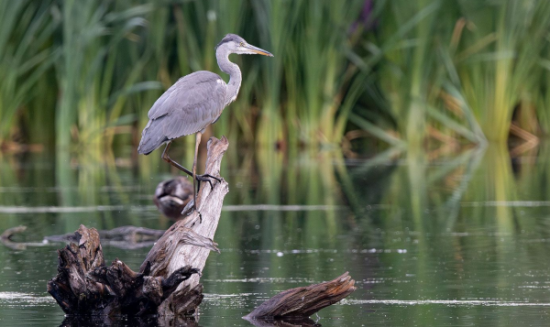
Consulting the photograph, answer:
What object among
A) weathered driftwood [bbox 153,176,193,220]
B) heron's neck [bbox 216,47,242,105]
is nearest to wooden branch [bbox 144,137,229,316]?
heron's neck [bbox 216,47,242,105]

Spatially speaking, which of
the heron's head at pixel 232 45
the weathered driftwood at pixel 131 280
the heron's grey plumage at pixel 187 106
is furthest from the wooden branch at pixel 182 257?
the heron's head at pixel 232 45

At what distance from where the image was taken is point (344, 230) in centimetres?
771

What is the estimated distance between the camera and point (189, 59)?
15.7m

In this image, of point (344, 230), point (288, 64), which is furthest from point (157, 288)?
point (288, 64)

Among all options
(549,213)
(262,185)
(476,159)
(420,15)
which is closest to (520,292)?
(549,213)

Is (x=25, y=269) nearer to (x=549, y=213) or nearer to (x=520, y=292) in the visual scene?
(x=520, y=292)

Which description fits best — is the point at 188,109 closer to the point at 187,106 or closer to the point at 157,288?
the point at 187,106

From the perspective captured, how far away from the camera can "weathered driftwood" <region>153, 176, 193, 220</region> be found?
23.9 feet

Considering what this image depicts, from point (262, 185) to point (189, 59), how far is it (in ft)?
17.0

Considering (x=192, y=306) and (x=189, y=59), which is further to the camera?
(x=189, y=59)

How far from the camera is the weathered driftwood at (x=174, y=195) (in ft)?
23.9

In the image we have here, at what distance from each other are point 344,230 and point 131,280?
10.8 ft

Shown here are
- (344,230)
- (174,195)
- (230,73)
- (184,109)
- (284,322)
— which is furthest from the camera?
(344,230)

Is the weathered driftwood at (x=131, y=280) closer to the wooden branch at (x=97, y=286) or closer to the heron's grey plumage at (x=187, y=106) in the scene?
the wooden branch at (x=97, y=286)
